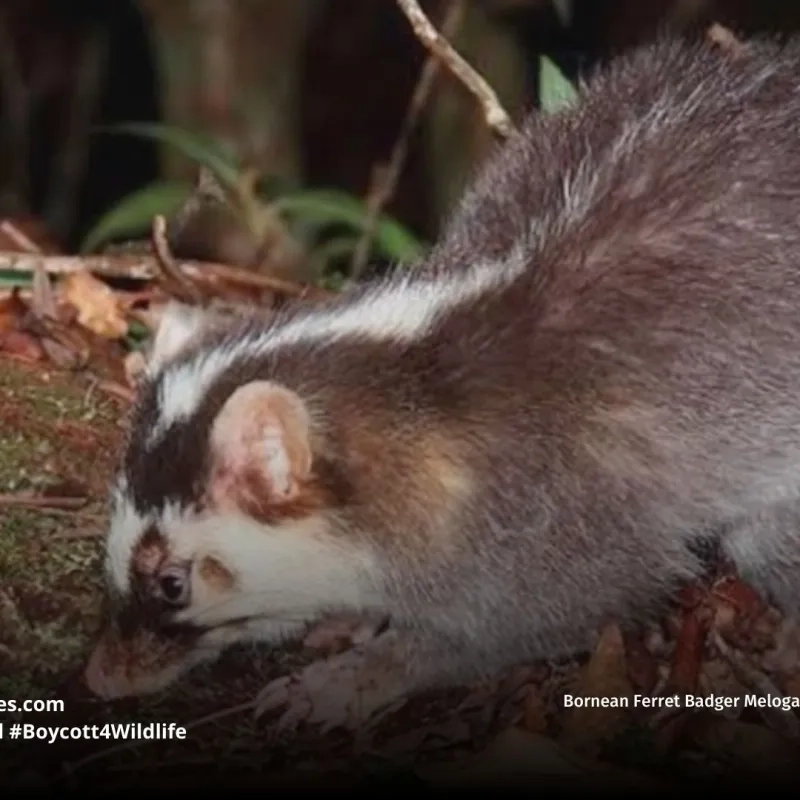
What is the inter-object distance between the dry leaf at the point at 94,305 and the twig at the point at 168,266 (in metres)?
0.10

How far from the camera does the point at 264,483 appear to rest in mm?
2490

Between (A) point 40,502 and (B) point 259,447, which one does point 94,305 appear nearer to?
(A) point 40,502

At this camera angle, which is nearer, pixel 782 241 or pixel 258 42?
pixel 782 241

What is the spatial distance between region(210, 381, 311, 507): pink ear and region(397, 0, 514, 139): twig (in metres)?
1.08

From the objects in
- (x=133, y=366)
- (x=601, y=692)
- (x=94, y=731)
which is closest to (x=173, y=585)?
(x=94, y=731)

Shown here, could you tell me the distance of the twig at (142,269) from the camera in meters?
3.43

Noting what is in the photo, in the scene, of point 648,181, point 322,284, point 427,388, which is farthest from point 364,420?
point 322,284

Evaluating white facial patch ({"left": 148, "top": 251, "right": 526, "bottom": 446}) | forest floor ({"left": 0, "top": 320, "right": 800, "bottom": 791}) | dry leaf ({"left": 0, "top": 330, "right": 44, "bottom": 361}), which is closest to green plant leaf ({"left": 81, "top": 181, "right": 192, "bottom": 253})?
dry leaf ({"left": 0, "top": 330, "right": 44, "bottom": 361})

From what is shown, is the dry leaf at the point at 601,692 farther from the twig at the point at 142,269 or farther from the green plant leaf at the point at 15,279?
the green plant leaf at the point at 15,279

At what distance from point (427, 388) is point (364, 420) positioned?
0.29 ft

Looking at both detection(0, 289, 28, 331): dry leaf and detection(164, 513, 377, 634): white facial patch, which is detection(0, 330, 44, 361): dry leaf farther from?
detection(164, 513, 377, 634): white facial patch

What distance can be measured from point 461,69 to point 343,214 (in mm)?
387

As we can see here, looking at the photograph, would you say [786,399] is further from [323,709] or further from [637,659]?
[323,709]

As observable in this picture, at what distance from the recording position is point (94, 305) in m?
3.44
